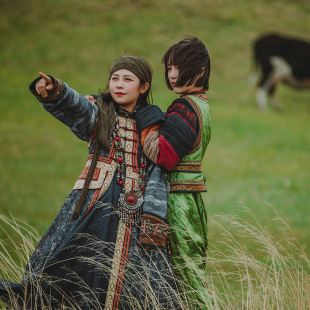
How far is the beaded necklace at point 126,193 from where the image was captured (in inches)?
81.2

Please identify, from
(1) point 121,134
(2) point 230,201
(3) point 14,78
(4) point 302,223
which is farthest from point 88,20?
(1) point 121,134

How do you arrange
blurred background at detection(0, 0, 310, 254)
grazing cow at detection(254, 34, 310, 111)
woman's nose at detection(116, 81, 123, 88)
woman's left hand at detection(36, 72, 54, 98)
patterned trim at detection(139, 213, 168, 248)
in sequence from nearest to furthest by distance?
woman's left hand at detection(36, 72, 54, 98)
patterned trim at detection(139, 213, 168, 248)
woman's nose at detection(116, 81, 123, 88)
blurred background at detection(0, 0, 310, 254)
grazing cow at detection(254, 34, 310, 111)

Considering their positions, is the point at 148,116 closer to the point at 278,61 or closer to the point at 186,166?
the point at 186,166

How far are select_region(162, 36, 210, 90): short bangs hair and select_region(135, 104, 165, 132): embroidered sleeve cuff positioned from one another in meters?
0.23

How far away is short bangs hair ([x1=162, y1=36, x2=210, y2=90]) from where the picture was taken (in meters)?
2.18

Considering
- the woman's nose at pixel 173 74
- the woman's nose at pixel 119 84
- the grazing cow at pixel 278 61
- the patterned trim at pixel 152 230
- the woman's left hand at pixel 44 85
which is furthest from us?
the grazing cow at pixel 278 61

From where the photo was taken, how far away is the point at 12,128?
30.9ft

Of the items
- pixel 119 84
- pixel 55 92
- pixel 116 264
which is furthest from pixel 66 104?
pixel 116 264

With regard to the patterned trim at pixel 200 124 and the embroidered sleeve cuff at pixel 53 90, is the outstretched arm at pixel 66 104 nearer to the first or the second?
the embroidered sleeve cuff at pixel 53 90

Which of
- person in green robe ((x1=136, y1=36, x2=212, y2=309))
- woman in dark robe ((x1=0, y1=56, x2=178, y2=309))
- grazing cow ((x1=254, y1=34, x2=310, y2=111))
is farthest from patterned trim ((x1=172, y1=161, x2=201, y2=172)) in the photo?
grazing cow ((x1=254, y1=34, x2=310, y2=111))

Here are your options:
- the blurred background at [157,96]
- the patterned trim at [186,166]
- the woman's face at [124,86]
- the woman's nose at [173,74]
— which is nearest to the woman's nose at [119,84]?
the woman's face at [124,86]

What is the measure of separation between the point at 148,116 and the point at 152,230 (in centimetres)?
62

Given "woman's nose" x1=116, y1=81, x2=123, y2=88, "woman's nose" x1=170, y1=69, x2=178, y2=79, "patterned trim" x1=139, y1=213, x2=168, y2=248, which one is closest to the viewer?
"patterned trim" x1=139, y1=213, x2=168, y2=248

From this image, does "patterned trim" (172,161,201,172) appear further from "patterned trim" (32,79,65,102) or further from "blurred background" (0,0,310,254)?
"blurred background" (0,0,310,254)
